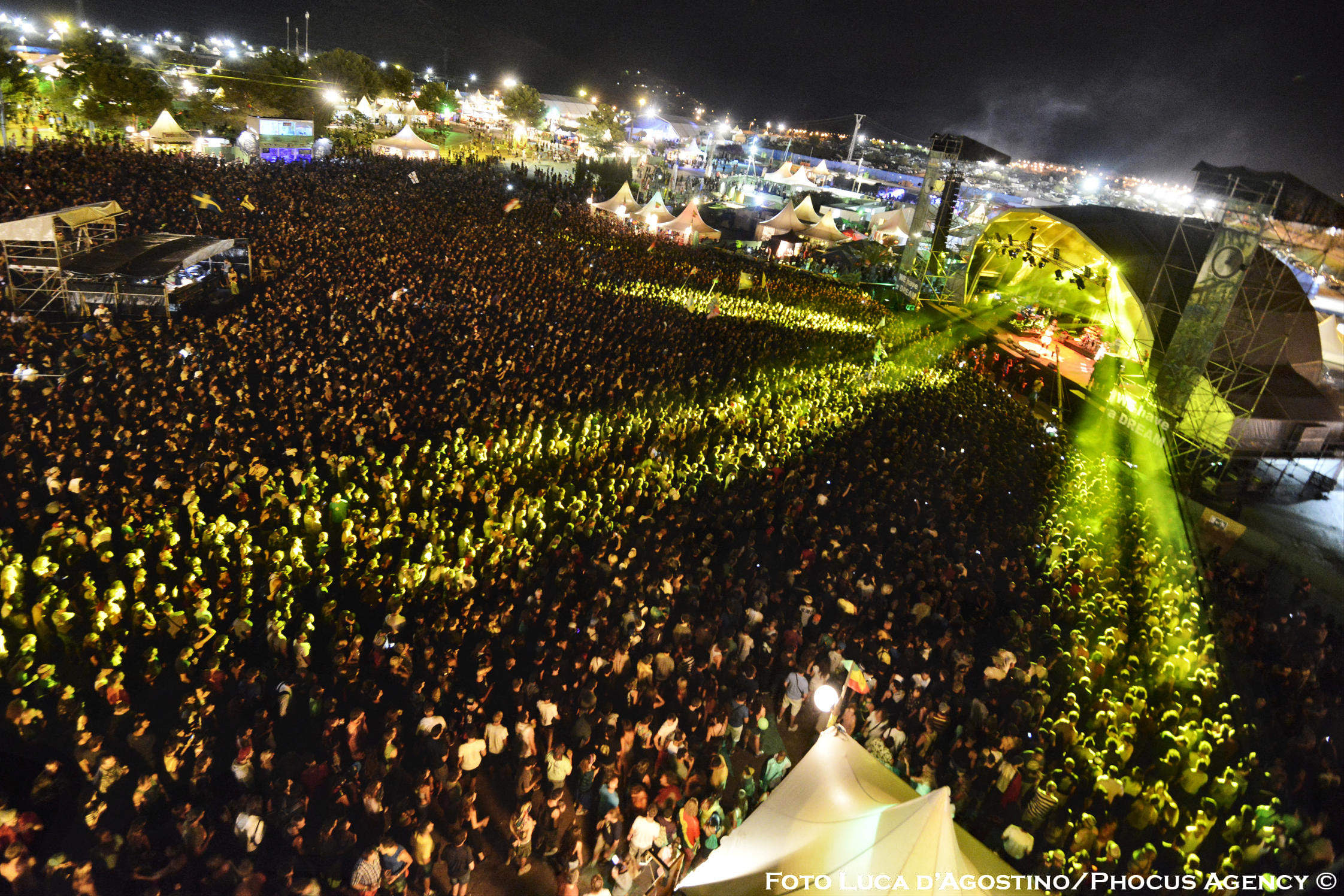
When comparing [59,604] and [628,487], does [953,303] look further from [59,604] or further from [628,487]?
[59,604]

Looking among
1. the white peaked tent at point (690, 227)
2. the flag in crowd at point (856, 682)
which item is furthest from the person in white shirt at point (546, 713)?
the white peaked tent at point (690, 227)

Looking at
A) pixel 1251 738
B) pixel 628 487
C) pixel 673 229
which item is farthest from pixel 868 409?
pixel 673 229

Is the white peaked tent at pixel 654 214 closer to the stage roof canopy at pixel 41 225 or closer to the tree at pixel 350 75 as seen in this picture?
the stage roof canopy at pixel 41 225

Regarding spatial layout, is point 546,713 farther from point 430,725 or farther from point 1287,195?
point 1287,195

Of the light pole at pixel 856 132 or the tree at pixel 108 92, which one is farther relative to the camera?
the light pole at pixel 856 132

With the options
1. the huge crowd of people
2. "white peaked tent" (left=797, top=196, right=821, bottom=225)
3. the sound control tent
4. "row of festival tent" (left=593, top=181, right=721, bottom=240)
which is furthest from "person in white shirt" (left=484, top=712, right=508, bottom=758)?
the sound control tent

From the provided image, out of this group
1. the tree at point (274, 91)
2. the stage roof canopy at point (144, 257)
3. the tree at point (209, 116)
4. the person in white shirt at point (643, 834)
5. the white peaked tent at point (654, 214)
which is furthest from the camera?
the tree at point (274, 91)

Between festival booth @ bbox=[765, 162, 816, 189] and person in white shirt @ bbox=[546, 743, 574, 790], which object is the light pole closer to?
festival booth @ bbox=[765, 162, 816, 189]

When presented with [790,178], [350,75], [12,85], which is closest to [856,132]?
[790,178]
